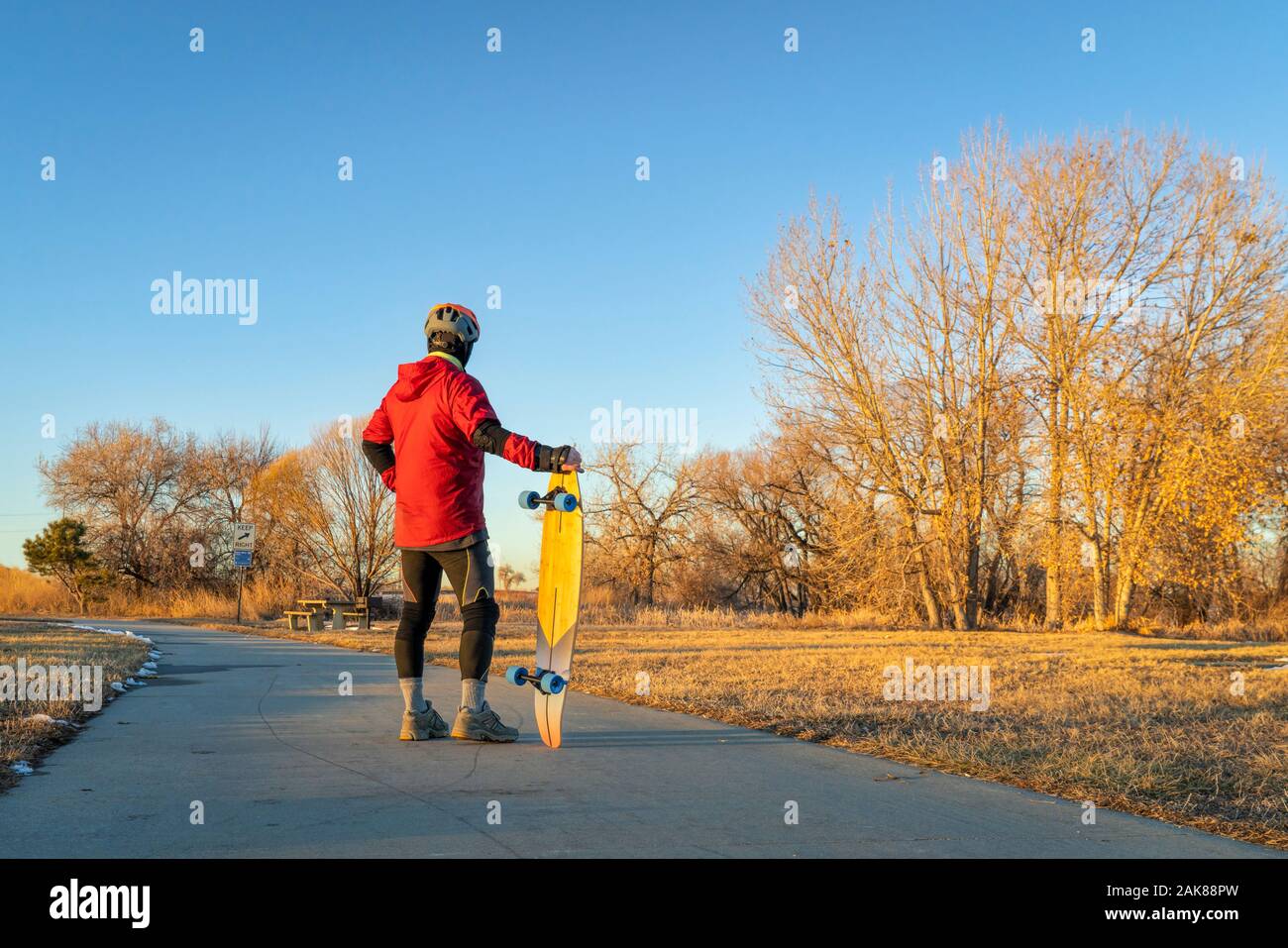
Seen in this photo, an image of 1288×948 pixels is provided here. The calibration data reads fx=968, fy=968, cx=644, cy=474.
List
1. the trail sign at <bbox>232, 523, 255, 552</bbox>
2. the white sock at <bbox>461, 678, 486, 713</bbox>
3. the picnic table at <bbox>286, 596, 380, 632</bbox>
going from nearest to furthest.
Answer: the white sock at <bbox>461, 678, 486, 713</bbox> → the picnic table at <bbox>286, 596, 380, 632</bbox> → the trail sign at <bbox>232, 523, 255, 552</bbox>

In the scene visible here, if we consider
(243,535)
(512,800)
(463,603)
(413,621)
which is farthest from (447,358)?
(243,535)

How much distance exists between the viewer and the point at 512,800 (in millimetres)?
3965

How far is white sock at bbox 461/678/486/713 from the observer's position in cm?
556

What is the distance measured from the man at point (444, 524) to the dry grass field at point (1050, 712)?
2.10 meters

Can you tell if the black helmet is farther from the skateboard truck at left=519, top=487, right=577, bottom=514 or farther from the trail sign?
the trail sign

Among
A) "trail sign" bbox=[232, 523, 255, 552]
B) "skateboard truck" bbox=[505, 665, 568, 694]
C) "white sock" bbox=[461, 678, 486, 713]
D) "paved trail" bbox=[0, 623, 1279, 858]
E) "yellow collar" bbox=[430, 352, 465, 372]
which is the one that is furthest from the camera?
"trail sign" bbox=[232, 523, 255, 552]

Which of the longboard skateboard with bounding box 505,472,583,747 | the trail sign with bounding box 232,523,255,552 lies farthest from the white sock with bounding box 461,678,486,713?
the trail sign with bounding box 232,523,255,552

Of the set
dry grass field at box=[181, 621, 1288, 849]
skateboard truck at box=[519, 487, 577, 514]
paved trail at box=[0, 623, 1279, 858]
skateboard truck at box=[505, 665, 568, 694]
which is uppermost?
skateboard truck at box=[519, 487, 577, 514]

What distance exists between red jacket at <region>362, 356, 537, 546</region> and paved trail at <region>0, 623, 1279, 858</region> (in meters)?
1.25

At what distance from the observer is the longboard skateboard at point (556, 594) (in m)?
5.41

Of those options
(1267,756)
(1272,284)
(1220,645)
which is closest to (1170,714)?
(1267,756)
